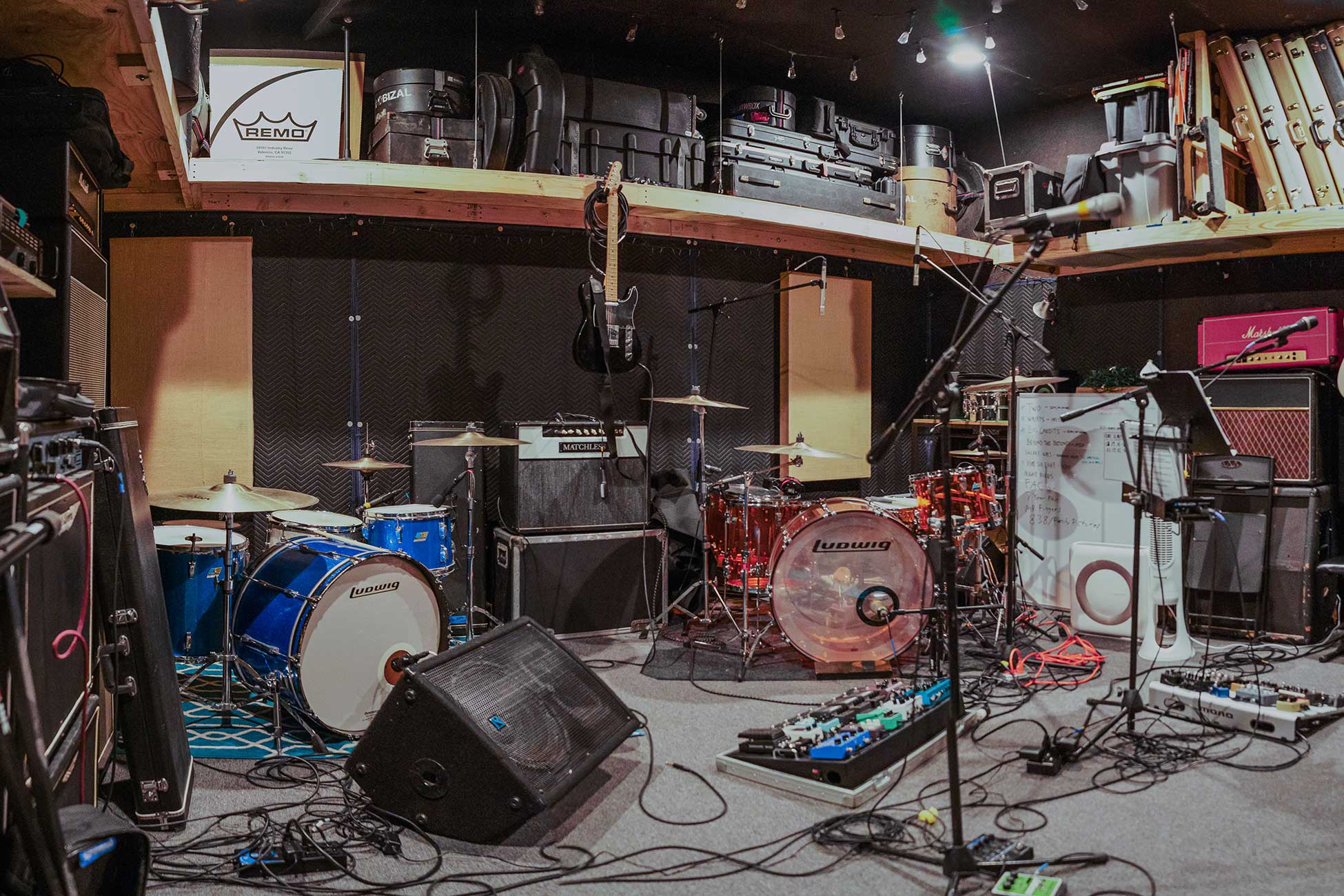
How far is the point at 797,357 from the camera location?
647 cm

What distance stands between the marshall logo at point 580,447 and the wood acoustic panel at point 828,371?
1630mm

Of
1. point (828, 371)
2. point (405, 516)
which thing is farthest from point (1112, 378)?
point (405, 516)

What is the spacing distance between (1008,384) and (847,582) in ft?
6.39

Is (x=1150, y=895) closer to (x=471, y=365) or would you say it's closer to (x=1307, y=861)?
(x=1307, y=861)

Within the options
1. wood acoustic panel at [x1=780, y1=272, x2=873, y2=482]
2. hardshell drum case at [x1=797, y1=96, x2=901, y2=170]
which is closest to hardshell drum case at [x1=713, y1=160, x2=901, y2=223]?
hardshell drum case at [x1=797, y1=96, x2=901, y2=170]

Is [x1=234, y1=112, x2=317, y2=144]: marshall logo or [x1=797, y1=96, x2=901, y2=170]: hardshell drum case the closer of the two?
[x1=234, y1=112, x2=317, y2=144]: marshall logo

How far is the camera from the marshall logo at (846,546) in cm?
432

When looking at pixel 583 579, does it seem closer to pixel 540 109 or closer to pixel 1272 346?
pixel 540 109

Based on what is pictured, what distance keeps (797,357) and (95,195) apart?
13.6ft

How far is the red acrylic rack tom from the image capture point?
5.35 metres

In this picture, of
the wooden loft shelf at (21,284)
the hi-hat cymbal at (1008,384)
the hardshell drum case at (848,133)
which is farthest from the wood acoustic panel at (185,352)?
the hi-hat cymbal at (1008,384)

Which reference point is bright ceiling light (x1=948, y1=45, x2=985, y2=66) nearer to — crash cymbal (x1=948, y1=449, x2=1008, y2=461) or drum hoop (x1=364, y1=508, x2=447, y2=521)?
crash cymbal (x1=948, y1=449, x2=1008, y2=461)

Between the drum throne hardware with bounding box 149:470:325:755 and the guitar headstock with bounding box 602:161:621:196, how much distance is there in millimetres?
2311

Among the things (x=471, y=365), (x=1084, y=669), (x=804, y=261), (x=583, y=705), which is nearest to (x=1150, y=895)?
(x=583, y=705)
